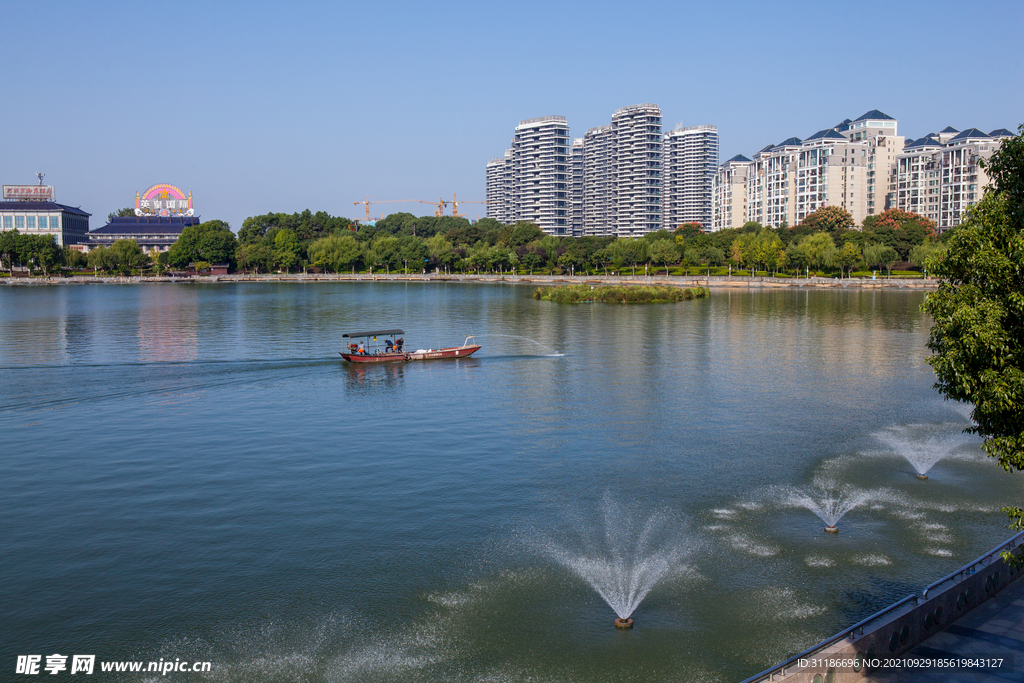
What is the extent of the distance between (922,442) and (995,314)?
2634 cm

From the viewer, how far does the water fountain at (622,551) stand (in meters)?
23.1

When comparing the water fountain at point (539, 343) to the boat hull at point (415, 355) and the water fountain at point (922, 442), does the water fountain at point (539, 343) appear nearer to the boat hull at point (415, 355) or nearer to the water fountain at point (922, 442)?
the boat hull at point (415, 355)

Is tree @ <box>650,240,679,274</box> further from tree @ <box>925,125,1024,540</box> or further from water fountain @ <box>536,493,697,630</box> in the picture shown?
tree @ <box>925,125,1024,540</box>

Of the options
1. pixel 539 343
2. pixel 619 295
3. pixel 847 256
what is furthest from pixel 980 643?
pixel 847 256

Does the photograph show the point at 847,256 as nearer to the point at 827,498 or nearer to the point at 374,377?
the point at 374,377

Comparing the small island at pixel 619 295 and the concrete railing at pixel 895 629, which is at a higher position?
the small island at pixel 619 295

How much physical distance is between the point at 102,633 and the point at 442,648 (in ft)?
31.4

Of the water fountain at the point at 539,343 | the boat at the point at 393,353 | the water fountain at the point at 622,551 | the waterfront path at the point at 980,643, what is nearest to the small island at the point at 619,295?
the water fountain at the point at 539,343

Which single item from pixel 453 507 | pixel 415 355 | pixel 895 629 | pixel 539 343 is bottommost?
pixel 453 507

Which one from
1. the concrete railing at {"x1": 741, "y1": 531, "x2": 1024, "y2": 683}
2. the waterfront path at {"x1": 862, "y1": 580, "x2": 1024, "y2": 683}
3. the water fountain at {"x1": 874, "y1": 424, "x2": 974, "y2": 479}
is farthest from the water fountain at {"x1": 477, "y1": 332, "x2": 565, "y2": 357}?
the waterfront path at {"x1": 862, "y1": 580, "x2": 1024, "y2": 683}

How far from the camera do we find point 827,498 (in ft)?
99.1

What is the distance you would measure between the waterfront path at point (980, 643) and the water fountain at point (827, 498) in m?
9.19

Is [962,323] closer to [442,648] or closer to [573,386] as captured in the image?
[442,648]

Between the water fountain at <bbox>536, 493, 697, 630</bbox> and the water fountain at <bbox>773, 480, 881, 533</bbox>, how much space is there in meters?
5.41
